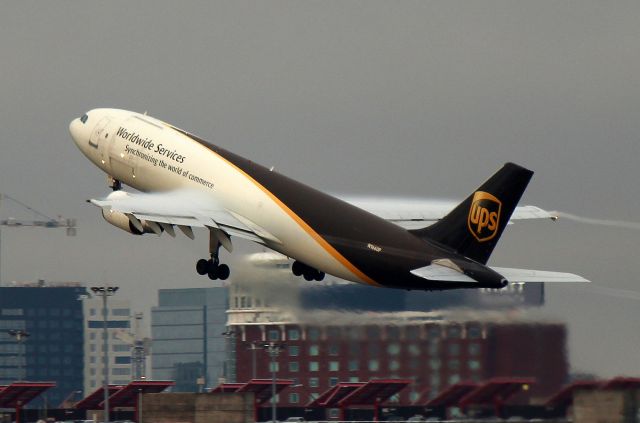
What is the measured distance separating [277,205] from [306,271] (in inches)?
261

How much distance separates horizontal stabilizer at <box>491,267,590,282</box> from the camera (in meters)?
62.2

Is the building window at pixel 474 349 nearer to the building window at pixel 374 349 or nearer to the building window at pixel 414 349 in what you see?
the building window at pixel 414 349

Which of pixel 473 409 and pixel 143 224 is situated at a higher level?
pixel 143 224

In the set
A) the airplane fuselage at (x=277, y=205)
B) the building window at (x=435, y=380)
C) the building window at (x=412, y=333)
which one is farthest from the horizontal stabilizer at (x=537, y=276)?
the building window at (x=435, y=380)

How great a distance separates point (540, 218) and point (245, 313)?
2931cm

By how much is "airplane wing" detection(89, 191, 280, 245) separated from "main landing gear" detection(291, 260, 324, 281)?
14.5 ft

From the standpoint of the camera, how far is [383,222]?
6700cm

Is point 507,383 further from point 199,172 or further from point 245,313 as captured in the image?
point 245,313

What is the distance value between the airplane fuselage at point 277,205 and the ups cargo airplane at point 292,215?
0.05 meters

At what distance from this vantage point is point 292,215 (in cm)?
6906

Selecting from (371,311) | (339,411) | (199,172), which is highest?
(199,172)

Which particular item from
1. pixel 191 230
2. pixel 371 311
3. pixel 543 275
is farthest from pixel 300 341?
pixel 543 275

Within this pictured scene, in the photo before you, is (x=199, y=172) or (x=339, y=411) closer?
(x=199, y=172)

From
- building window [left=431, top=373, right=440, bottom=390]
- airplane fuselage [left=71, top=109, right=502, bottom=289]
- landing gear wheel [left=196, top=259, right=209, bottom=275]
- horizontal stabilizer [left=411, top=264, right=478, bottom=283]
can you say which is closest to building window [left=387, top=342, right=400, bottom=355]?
building window [left=431, top=373, right=440, bottom=390]
